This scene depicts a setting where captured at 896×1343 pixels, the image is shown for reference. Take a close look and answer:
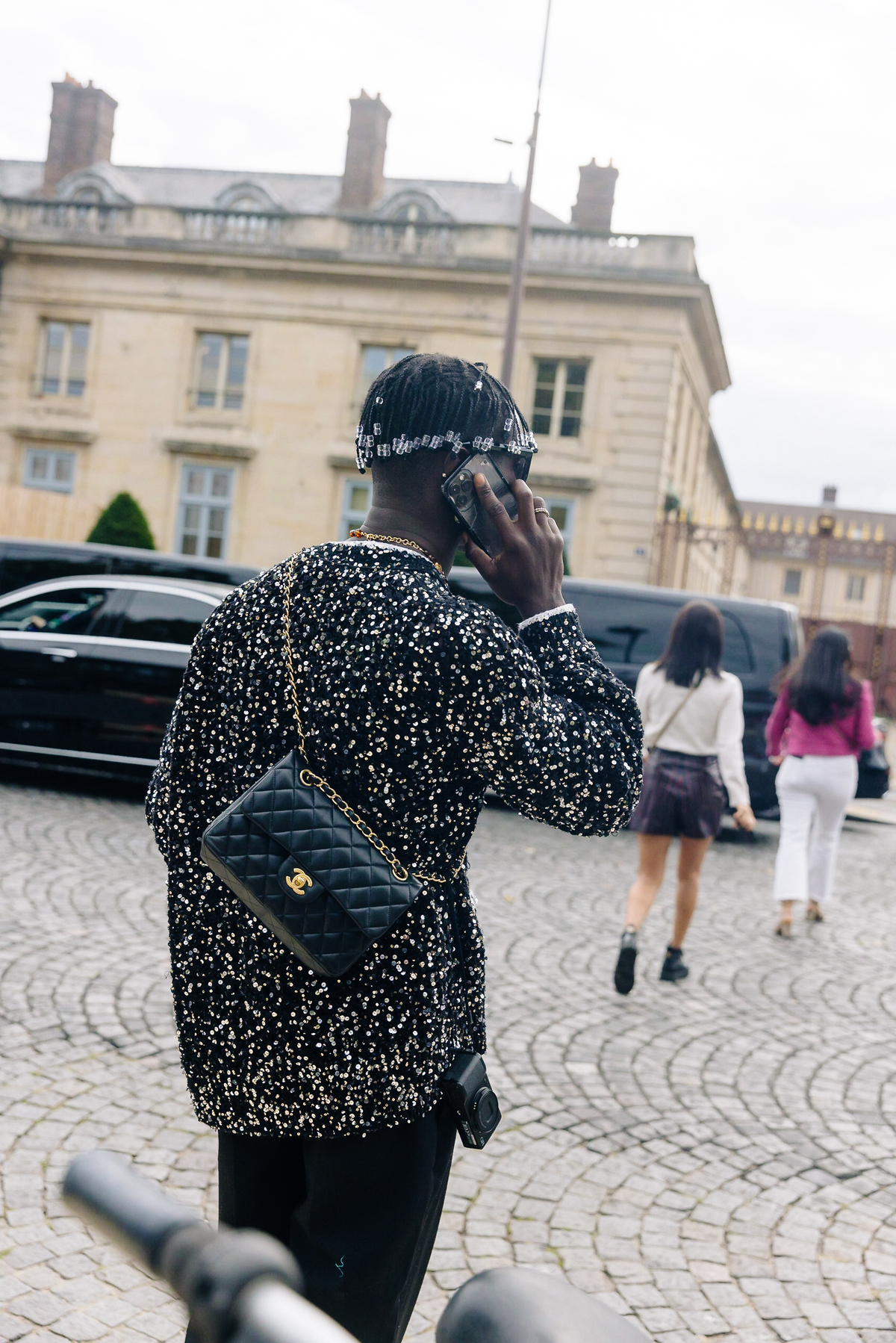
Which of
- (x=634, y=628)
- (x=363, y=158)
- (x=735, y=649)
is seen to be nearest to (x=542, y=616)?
(x=634, y=628)

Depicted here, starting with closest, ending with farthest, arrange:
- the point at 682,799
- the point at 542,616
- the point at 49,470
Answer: the point at 542,616 → the point at 682,799 → the point at 49,470

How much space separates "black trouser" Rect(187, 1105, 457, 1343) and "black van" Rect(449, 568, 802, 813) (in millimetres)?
8389

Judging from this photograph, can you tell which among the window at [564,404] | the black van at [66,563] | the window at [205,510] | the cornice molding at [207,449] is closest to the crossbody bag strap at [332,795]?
the black van at [66,563]

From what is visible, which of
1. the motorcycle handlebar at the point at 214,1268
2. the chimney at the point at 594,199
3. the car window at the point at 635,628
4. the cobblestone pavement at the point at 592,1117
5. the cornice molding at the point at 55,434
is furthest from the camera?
the chimney at the point at 594,199

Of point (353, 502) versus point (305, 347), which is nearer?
point (305, 347)

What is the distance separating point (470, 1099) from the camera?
5.33 ft

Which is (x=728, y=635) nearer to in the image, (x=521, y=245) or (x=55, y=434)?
(x=521, y=245)

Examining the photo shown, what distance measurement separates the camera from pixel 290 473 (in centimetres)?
2484

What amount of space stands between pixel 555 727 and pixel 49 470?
88.2ft

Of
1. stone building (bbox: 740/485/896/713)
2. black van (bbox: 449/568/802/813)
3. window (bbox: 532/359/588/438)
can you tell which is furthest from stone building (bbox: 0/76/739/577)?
black van (bbox: 449/568/802/813)

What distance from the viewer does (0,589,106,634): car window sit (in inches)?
350

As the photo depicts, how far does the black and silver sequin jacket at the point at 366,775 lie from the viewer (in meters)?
1.52

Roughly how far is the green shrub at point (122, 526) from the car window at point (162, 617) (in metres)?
13.2

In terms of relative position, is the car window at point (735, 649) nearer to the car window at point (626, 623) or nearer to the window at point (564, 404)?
the car window at point (626, 623)
